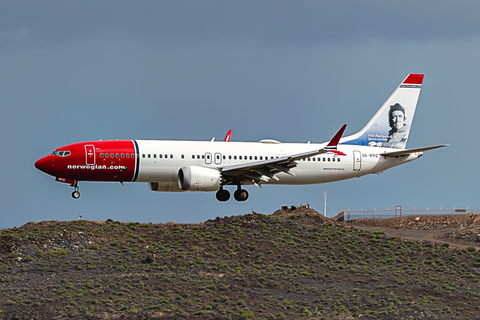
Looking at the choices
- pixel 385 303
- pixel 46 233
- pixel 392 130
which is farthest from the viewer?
pixel 392 130

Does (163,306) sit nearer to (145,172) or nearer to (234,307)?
(234,307)

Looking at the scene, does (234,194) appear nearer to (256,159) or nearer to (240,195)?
(240,195)

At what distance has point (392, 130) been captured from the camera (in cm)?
7075

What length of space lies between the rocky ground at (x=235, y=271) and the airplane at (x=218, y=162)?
3735 millimetres

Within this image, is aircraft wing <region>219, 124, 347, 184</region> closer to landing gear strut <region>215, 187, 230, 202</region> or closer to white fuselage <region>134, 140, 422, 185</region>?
white fuselage <region>134, 140, 422, 185</region>

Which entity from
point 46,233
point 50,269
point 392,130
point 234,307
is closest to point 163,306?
point 234,307

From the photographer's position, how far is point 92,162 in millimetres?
57594

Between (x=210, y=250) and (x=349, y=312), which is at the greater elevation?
(x=210, y=250)

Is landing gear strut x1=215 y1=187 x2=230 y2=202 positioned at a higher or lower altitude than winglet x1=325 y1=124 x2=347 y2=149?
lower

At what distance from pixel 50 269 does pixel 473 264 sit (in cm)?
3119

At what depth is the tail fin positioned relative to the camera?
69.4 metres

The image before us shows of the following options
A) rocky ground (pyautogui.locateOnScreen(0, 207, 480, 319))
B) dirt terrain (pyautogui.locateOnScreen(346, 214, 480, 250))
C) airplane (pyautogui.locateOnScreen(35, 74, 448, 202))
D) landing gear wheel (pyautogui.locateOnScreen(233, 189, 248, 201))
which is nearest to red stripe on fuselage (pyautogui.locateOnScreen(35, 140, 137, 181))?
airplane (pyautogui.locateOnScreen(35, 74, 448, 202))

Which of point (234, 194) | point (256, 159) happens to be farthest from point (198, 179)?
point (256, 159)

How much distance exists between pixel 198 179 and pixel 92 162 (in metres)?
7.68
